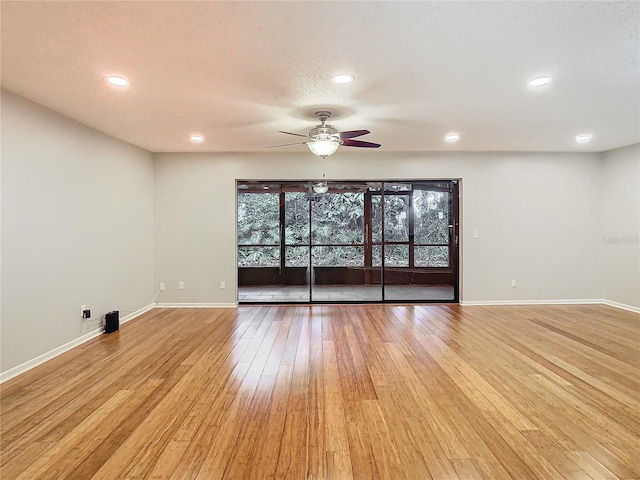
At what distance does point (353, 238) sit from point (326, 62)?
4101 mm

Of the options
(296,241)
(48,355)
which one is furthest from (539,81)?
(48,355)

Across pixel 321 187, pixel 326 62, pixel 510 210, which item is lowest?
pixel 510 210

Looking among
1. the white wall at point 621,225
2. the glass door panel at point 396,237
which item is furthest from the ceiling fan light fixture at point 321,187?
the white wall at point 621,225

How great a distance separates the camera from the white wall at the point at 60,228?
3209 millimetres

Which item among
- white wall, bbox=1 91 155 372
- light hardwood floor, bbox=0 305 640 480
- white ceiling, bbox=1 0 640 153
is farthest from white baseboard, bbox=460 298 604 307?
white wall, bbox=1 91 155 372

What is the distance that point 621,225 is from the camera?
5.74 metres

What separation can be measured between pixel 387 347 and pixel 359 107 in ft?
8.30

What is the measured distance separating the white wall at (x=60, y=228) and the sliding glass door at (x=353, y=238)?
1861mm

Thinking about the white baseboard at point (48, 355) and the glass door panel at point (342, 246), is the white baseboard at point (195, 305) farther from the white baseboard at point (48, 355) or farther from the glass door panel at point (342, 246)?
the glass door panel at point (342, 246)

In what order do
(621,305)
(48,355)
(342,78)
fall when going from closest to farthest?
(342,78) < (48,355) < (621,305)

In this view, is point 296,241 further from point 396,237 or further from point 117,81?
point 117,81

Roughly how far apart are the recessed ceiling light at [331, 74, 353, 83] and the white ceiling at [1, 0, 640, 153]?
0.21ft

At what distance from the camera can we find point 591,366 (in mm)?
3344

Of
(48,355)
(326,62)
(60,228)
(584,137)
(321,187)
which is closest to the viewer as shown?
(326,62)
